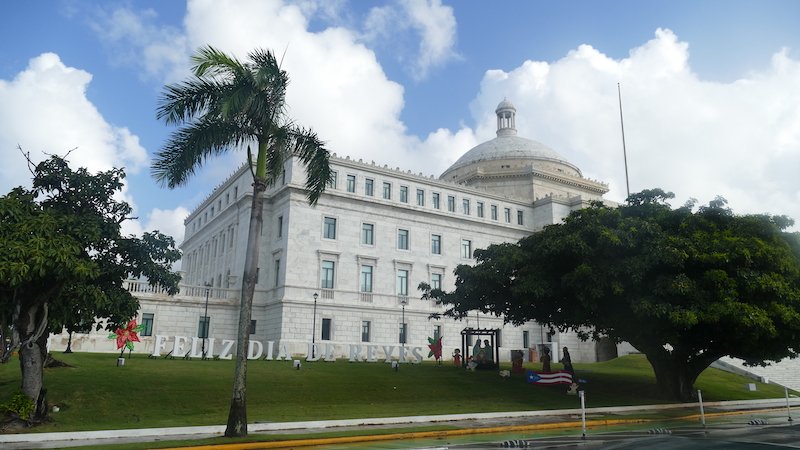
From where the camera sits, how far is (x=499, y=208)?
63.2m

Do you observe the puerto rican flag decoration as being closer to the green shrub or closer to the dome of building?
the green shrub

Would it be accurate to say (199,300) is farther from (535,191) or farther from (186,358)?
(535,191)

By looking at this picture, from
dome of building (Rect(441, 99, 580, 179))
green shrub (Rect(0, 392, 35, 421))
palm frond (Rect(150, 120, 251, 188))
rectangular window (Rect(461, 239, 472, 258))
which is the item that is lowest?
green shrub (Rect(0, 392, 35, 421))

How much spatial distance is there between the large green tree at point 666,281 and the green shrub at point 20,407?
19.9 metres

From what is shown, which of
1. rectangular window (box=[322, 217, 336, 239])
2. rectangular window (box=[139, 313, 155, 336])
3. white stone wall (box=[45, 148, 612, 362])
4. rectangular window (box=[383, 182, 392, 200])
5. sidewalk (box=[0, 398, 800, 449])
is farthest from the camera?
rectangular window (box=[383, 182, 392, 200])

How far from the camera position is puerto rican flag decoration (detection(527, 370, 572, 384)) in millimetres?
29797

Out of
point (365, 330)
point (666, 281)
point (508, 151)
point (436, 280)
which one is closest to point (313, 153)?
point (666, 281)

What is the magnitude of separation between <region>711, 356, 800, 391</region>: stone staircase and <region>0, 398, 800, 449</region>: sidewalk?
2062 centimetres

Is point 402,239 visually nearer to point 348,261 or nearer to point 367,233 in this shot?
point 367,233

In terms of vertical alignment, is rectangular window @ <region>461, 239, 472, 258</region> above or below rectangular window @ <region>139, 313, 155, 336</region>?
above

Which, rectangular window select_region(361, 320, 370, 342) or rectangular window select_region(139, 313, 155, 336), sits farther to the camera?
rectangular window select_region(361, 320, 370, 342)

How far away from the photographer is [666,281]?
26109 mm

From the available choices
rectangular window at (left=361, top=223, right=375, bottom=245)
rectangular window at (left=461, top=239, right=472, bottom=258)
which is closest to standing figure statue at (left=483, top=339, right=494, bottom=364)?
rectangular window at (left=361, top=223, right=375, bottom=245)

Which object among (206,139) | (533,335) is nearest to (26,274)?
(206,139)
